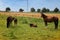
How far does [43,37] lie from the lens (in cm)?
1723

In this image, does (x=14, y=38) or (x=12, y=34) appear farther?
(x=12, y=34)

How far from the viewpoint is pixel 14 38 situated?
16.3 metres

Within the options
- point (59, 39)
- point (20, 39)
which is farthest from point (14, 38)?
point (59, 39)

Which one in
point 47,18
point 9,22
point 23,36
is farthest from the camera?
point 47,18

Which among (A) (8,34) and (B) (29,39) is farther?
(A) (8,34)

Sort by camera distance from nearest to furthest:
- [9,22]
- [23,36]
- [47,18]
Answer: [23,36] → [9,22] → [47,18]

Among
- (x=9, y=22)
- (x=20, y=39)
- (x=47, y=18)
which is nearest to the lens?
(x=20, y=39)

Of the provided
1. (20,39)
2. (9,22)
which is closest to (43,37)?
(20,39)

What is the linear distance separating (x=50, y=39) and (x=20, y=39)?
2.32 m

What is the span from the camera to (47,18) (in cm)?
2489

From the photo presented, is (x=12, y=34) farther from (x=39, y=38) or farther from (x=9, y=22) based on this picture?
(x=9, y=22)

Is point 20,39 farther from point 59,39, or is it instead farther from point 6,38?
point 59,39

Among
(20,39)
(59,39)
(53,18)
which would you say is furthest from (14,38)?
(53,18)

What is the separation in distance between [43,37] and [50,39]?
751mm
